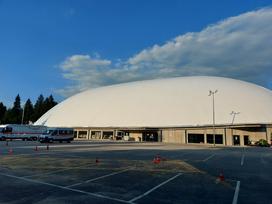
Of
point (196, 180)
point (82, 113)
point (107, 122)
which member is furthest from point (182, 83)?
point (196, 180)

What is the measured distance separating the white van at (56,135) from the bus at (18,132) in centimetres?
1270

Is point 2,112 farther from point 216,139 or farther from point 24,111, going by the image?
point 216,139

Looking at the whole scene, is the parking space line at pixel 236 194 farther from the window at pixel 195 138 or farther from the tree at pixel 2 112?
the tree at pixel 2 112

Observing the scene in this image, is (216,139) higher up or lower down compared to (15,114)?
lower down

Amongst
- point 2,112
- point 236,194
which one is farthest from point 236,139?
point 2,112

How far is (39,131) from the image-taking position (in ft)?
201

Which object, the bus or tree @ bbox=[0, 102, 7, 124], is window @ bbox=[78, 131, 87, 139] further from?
tree @ bbox=[0, 102, 7, 124]

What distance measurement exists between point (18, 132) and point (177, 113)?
3899 centimetres

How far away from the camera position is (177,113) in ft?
233

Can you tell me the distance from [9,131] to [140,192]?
5277cm

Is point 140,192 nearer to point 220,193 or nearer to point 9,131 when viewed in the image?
point 220,193

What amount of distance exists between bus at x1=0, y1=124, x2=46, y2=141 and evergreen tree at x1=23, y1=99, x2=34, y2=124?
3029 inches

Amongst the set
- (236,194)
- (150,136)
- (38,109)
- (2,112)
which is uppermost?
(38,109)

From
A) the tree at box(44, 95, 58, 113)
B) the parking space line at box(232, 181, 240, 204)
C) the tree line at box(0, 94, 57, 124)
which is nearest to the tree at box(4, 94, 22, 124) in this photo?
the tree line at box(0, 94, 57, 124)
